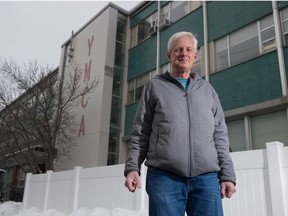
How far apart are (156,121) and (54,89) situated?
17617 millimetres

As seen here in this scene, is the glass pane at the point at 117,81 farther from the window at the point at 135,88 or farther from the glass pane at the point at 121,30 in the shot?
the glass pane at the point at 121,30

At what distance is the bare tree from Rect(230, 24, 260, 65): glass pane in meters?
8.79

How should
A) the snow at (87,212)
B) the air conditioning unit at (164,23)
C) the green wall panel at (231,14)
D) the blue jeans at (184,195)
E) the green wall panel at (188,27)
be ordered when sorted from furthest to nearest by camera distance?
the air conditioning unit at (164,23)
the green wall panel at (188,27)
the green wall panel at (231,14)
the snow at (87,212)
the blue jeans at (184,195)

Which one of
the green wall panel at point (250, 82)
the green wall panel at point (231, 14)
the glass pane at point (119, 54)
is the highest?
the glass pane at point (119, 54)

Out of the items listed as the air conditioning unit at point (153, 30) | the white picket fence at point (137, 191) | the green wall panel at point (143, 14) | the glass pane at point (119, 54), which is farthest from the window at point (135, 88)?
the white picket fence at point (137, 191)

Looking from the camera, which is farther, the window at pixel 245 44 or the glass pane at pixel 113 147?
the glass pane at pixel 113 147

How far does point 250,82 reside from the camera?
12156mm

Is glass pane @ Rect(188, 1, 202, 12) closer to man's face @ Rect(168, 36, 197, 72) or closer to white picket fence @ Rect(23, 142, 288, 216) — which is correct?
white picket fence @ Rect(23, 142, 288, 216)

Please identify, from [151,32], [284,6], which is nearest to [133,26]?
[151,32]

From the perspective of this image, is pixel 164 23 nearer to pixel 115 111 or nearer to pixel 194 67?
pixel 194 67

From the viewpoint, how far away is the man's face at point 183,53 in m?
2.67

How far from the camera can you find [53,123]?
61.8 ft

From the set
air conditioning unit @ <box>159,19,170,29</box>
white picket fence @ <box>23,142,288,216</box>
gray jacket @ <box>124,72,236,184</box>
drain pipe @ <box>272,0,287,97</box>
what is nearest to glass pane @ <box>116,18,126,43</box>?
air conditioning unit @ <box>159,19,170,29</box>

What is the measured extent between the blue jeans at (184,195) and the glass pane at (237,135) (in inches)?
396
